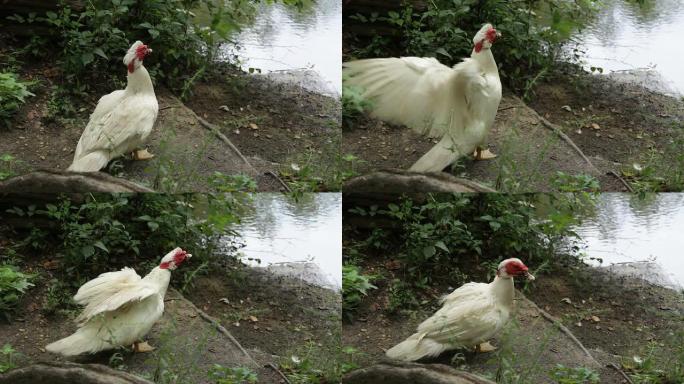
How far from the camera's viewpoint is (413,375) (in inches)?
162

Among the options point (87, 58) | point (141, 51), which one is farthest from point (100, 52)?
point (141, 51)

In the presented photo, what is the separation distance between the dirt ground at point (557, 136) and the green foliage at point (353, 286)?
40 cm

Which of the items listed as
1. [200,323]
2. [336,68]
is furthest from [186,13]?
[200,323]

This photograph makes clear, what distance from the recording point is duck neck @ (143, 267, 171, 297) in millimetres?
4133

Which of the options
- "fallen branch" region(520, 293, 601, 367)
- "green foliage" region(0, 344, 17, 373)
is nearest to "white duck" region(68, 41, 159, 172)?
"green foliage" region(0, 344, 17, 373)

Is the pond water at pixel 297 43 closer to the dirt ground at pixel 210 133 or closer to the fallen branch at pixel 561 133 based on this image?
the dirt ground at pixel 210 133

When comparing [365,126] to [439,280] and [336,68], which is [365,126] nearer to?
[336,68]

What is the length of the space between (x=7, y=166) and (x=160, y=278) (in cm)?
73

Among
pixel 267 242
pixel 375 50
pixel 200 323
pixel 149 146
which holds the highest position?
pixel 375 50

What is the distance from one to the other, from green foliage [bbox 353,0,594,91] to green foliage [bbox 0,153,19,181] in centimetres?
141

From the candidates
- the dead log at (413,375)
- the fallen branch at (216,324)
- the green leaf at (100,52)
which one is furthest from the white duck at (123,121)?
the dead log at (413,375)

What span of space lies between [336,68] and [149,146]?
31.6 inches

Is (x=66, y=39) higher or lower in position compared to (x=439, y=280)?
higher

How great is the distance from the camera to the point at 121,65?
13.9 feet
